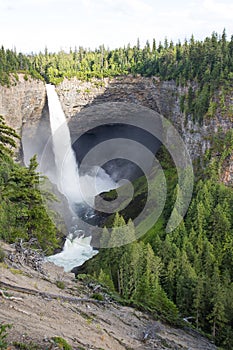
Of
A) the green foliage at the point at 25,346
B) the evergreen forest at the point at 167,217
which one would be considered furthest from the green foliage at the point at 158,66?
the green foliage at the point at 25,346

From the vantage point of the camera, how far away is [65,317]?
18938mm

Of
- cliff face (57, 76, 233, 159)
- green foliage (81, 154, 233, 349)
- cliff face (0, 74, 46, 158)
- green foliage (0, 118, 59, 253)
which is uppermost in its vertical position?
cliff face (57, 76, 233, 159)

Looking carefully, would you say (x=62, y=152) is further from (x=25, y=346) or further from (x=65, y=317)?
(x=25, y=346)

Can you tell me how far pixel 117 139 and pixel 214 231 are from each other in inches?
2186

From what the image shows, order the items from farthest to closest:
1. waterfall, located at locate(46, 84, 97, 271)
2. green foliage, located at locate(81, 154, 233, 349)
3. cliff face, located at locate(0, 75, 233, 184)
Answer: waterfall, located at locate(46, 84, 97, 271)
cliff face, located at locate(0, 75, 233, 184)
green foliage, located at locate(81, 154, 233, 349)

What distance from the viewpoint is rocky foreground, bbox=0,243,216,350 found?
15.9m

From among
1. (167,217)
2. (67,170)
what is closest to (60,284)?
(167,217)

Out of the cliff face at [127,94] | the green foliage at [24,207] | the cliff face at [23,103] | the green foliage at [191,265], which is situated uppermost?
the cliff face at [127,94]

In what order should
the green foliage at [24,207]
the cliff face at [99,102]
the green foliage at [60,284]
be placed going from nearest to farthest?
the green foliage at [60,284], the green foliage at [24,207], the cliff face at [99,102]

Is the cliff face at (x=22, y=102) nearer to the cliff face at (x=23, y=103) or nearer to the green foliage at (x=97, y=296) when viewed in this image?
the cliff face at (x=23, y=103)

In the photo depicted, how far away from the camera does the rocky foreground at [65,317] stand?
15950mm

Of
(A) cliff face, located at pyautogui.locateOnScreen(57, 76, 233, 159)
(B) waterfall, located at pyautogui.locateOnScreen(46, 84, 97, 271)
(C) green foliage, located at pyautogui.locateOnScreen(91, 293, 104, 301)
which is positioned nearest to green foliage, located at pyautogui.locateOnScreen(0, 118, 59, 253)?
(C) green foliage, located at pyautogui.locateOnScreen(91, 293, 104, 301)

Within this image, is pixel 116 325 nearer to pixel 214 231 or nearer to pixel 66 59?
pixel 214 231

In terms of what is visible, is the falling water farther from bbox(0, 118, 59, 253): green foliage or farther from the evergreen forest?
bbox(0, 118, 59, 253): green foliage
